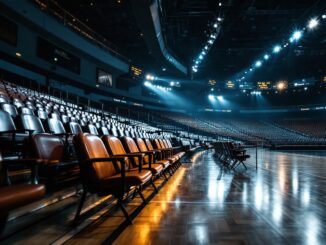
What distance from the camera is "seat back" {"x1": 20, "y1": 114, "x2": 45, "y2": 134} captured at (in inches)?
130

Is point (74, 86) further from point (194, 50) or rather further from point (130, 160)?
point (130, 160)

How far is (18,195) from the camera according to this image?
1.22m

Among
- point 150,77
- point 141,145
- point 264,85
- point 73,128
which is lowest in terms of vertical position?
point 141,145

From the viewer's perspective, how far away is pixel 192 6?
35.0 ft

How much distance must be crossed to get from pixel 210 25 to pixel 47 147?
418 inches

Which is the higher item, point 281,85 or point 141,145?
point 281,85

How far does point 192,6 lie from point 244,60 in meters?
10.2

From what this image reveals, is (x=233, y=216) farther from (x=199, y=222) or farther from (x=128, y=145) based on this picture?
(x=128, y=145)

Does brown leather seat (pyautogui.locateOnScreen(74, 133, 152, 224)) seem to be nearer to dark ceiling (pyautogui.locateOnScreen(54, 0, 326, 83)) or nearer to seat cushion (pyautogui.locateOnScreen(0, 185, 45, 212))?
seat cushion (pyautogui.locateOnScreen(0, 185, 45, 212))

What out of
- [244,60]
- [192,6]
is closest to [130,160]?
[192,6]

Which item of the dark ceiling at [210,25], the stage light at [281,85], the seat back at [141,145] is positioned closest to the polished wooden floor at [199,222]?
the seat back at [141,145]

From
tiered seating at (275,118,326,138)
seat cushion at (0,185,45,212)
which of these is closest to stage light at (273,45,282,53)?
tiered seating at (275,118,326,138)

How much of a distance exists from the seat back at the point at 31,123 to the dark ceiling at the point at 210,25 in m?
8.40

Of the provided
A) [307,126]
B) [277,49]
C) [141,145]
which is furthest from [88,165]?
[307,126]
